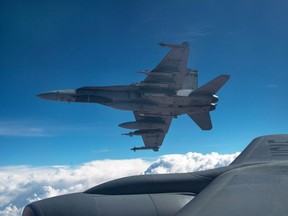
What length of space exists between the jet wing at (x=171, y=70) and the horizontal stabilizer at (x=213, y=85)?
279 cm

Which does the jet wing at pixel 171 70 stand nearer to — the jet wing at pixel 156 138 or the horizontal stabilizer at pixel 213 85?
the horizontal stabilizer at pixel 213 85

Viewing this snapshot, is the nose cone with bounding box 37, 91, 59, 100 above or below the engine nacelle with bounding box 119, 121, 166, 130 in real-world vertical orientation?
above

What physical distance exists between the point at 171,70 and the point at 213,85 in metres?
5.12

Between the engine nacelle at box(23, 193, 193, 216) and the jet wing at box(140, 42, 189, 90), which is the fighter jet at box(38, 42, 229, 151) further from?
the engine nacelle at box(23, 193, 193, 216)

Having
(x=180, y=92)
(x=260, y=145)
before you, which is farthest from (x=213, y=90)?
(x=260, y=145)

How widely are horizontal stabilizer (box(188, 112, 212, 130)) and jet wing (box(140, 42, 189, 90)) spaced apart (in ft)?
19.6

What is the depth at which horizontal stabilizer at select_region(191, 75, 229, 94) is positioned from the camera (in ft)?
109

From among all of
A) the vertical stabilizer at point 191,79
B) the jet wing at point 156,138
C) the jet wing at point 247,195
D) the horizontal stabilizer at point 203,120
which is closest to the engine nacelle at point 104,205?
the jet wing at point 247,195

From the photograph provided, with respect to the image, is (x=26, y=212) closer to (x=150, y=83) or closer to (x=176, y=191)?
(x=176, y=191)

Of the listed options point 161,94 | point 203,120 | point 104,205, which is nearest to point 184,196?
point 104,205

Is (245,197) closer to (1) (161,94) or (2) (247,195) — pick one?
(2) (247,195)

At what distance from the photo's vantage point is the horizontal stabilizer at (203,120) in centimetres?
3941

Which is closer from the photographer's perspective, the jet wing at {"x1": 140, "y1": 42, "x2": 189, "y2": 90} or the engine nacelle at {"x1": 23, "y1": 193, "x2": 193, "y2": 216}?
the engine nacelle at {"x1": 23, "y1": 193, "x2": 193, "y2": 216}

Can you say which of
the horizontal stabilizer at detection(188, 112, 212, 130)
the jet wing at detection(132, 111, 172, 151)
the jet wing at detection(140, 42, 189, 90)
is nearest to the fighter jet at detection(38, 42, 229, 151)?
the jet wing at detection(140, 42, 189, 90)
